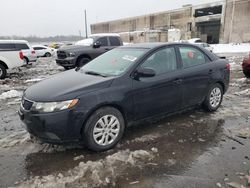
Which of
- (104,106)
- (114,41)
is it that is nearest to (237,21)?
(114,41)

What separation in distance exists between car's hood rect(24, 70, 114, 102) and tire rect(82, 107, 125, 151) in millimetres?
387

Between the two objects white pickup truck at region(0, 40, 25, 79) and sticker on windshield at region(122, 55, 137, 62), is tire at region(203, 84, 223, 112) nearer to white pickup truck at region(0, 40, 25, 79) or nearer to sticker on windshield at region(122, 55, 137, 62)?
sticker on windshield at region(122, 55, 137, 62)

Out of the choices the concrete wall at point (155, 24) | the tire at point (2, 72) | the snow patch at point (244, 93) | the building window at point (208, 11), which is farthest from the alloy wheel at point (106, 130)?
the building window at point (208, 11)

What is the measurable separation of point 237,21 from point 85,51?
36.9m

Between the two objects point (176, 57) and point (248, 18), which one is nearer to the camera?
point (176, 57)

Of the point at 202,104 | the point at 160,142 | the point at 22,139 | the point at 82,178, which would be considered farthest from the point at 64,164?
the point at 202,104

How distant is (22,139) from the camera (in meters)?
4.07

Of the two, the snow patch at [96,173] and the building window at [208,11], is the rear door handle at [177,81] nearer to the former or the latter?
the snow patch at [96,173]

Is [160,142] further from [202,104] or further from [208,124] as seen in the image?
[202,104]

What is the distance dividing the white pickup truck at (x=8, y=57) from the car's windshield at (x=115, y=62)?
25.8ft

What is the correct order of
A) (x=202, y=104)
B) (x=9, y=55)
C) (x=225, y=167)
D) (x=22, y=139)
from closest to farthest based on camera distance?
(x=225, y=167)
(x=22, y=139)
(x=202, y=104)
(x=9, y=55)

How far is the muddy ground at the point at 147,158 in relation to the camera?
289 centimetres

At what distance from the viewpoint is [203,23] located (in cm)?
4728

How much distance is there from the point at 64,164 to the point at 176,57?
2803 millimetres
